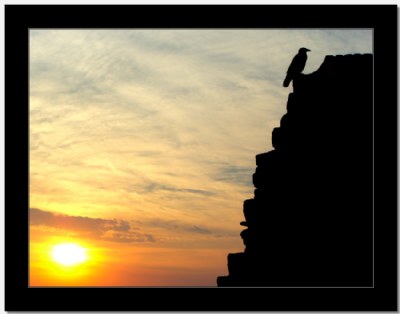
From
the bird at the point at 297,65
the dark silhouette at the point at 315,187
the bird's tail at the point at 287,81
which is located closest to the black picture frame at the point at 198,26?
the dark silhouette at the point at 315,187

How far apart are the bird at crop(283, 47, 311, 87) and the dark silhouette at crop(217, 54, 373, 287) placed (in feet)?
2.38

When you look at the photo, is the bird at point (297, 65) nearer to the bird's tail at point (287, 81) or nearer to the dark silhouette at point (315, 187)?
the bird's tail at point (287, 81)

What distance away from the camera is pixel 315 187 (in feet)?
57.4

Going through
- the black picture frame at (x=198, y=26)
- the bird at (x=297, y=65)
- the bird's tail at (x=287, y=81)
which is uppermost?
the bird at (x=297, y=65)

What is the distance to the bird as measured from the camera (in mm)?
18438

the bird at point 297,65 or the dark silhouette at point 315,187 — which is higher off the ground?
the bird at point 297,65

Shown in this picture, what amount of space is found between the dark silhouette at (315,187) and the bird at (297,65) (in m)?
0.73

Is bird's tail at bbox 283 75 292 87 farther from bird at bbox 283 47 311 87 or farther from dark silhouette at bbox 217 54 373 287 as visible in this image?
dark silhouette at bbox 217 54 373 287

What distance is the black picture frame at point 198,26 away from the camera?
25.0 feet

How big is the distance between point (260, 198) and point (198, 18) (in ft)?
36.7

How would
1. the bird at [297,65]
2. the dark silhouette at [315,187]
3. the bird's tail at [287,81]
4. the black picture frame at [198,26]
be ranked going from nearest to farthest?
the black picture frame at [198,26] < the dark silhouette at [315,187] < the bird at [297,65] < the bird's tail at [287,81]

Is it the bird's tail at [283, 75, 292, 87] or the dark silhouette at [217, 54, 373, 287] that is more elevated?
the bird's tail at [283, 75, 292, 87]

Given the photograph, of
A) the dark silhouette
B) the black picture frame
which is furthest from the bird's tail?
the black picture frame

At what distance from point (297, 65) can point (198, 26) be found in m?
11.1
